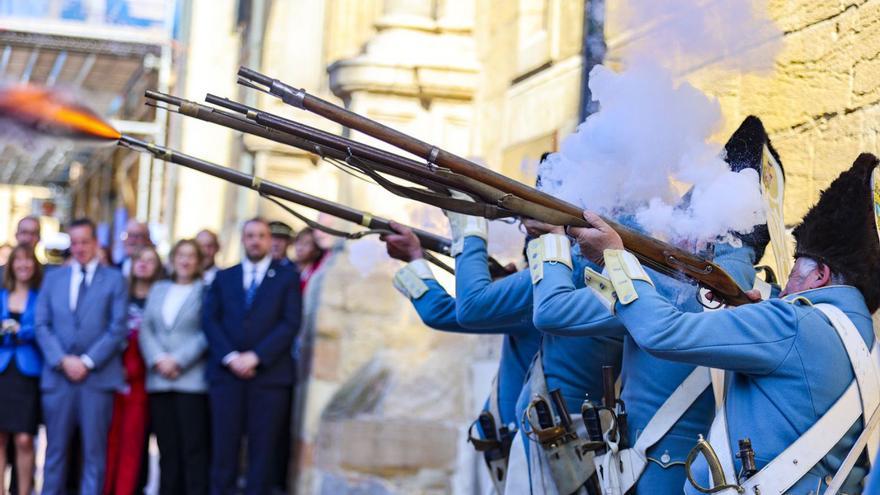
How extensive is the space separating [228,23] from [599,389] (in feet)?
43.3

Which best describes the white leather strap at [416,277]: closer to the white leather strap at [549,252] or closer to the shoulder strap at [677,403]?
the white leather strap at [549,252]

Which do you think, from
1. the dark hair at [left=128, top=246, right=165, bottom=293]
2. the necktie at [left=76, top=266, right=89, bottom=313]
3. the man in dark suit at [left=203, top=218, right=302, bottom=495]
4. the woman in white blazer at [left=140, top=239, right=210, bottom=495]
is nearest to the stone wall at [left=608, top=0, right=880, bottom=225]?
the man in dark suit at [left=203, top=218, right=302, bottom=495]

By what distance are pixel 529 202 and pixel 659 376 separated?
0.65 meters

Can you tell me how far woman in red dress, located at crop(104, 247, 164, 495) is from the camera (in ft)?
28.2

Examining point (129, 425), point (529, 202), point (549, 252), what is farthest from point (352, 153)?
point (129, 425)

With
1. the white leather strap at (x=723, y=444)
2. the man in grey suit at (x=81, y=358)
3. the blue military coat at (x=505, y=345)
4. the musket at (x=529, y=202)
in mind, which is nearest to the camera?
the white leather strap at (x=723, y=444)

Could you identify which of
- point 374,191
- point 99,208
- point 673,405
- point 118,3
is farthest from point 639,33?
point 99,208

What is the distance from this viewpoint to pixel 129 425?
8.60 metres

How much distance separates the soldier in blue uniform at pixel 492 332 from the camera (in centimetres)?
517

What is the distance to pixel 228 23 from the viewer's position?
17.3m

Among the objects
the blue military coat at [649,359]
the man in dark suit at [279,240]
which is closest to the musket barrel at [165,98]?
the blue military coat at [649,359]

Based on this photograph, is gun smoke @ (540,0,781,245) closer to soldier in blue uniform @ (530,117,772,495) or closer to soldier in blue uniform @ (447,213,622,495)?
soldier in blue uniform @ (530,117,772,495)

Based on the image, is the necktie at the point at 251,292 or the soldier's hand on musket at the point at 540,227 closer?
the soldier's hand on musket at the point at 540,227

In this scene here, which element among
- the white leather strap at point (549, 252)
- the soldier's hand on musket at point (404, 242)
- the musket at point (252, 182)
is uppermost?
the musket at point (252, 182)
